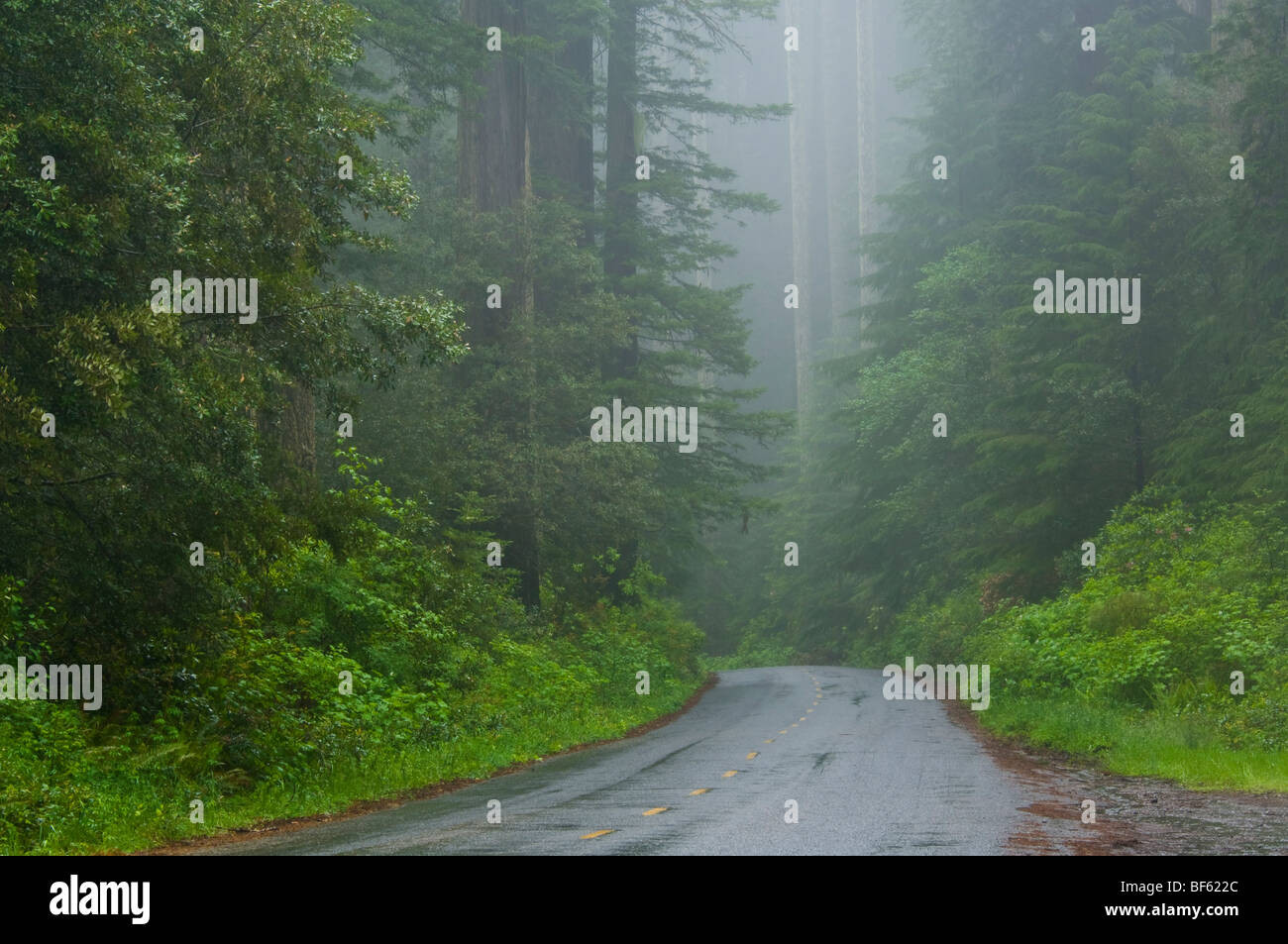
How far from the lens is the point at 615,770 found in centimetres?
1582

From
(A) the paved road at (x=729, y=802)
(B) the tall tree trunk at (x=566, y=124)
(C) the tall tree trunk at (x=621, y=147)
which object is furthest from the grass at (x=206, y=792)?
(B) the tall tree trunk at (x=566, y=124)

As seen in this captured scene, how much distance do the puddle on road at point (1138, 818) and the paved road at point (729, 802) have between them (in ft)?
1.00

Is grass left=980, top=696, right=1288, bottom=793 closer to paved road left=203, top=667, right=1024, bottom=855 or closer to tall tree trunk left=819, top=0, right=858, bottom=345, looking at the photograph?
paved road left=203, top=667, right=1024, bottom=855

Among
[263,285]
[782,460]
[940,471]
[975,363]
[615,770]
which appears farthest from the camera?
[782,460]

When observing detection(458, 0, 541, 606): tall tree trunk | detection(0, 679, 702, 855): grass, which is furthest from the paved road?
detection(458, 0, 541, 606): tall tree trunk

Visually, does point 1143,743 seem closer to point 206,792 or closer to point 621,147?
point 206,792

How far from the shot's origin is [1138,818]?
11.0 m

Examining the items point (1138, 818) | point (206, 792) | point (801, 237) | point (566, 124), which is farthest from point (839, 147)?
point (206, 792)

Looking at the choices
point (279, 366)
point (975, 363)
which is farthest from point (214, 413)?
point (975, 363)

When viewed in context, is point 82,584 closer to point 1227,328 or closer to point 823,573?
point 1227,328

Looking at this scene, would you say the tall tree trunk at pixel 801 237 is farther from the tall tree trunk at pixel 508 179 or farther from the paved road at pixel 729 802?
the paved road at pixel 729 802

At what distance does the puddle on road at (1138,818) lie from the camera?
9023 millimetres

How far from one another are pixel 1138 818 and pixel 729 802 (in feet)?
11.9

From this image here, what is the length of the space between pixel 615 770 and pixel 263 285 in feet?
23.9
